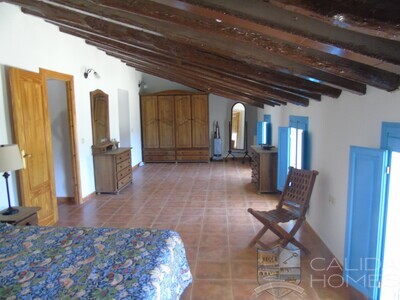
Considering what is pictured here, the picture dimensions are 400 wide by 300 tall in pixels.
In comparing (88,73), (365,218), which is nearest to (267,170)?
(365,218)

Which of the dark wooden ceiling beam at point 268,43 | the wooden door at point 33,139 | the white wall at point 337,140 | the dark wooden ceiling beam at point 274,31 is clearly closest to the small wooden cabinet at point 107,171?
the wooden door at point 33,139

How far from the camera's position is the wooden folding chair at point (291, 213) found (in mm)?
3473

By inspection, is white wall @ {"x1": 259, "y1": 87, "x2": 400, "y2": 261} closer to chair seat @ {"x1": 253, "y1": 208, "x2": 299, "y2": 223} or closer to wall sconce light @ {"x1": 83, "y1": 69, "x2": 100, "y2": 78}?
chair seat @ {"x1": 253, "y1": 208, "x2": 299, "y2": 223}

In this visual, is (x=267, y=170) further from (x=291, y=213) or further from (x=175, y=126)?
(x=175, y=126)

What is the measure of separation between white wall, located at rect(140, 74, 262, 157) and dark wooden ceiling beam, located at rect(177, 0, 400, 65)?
7919 mm

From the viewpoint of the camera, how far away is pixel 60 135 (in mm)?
5367

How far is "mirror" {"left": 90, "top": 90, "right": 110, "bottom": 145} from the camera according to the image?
5.98 metres

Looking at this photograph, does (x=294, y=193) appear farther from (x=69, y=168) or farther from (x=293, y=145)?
(x=69, y=168)

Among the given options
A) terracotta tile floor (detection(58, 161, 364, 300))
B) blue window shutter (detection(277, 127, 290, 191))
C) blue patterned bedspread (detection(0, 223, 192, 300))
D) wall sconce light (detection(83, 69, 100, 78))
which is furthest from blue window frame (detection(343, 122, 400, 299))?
wall sconce light (detection(83, 69, 100, 78))

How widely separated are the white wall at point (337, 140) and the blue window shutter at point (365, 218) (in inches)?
8.1

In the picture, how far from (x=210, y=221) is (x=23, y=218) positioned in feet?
8.16

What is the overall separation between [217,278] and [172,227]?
1.44 m

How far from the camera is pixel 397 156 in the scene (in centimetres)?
226

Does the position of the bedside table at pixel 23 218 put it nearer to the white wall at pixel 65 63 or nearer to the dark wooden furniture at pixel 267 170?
the white wall at pixel 65 63
